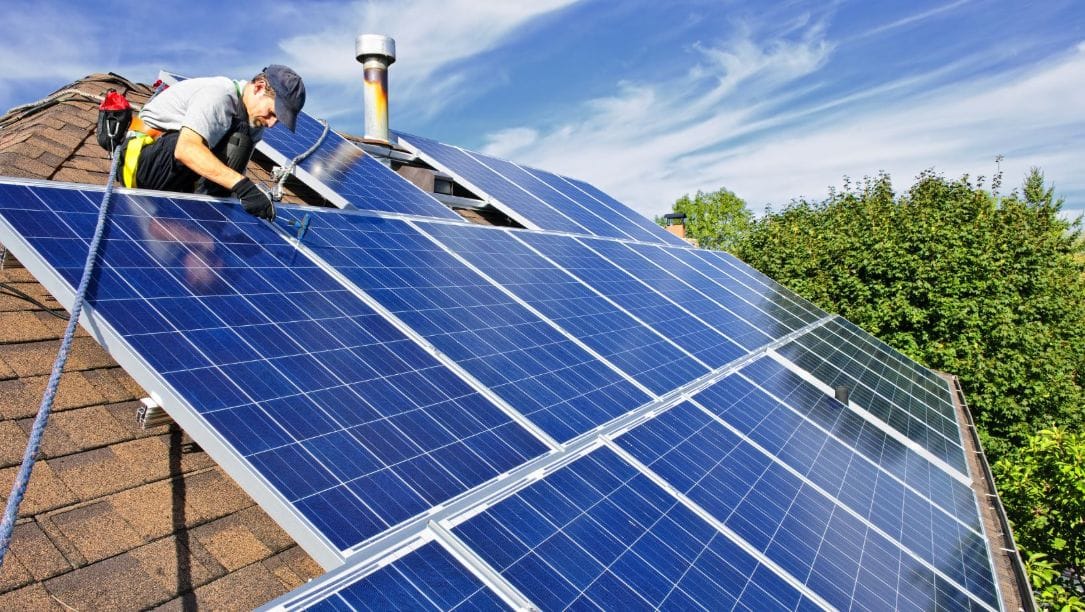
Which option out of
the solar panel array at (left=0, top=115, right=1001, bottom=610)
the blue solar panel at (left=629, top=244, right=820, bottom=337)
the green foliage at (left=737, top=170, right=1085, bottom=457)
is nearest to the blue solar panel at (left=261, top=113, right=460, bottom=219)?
the solar panel array at (left=0, top=115, right=1001, bottom=610)

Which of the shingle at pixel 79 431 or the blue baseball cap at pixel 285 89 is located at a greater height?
the blue baseball cap at pixel 285 89

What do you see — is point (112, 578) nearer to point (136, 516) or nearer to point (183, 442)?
point (136, 516)

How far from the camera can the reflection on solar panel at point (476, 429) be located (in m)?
3.00

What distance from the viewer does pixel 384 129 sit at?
1215 cm

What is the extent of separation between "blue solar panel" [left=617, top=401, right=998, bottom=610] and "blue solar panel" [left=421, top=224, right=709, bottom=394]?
66 cm

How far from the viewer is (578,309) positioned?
268 inches

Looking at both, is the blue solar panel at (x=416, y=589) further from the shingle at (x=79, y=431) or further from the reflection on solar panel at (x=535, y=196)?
the reflection on solar panel at (x=535, y=196)

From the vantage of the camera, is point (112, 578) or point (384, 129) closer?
point (112, 578)

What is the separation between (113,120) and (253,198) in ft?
5.00

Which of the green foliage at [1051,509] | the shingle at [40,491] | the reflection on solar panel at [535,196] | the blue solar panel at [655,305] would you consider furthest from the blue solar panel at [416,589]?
the green foliage at [1051,509]

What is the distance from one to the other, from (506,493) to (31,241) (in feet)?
8.90

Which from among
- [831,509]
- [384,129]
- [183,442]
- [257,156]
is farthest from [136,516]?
[384,129]

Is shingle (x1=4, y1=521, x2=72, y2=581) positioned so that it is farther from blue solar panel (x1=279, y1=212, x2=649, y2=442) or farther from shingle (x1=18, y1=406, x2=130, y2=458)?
blue solar panel (x1=279, y1=212, x2=649, y2=442)

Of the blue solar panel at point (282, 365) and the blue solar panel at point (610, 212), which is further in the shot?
the blue solar panel at point (610, 212)
